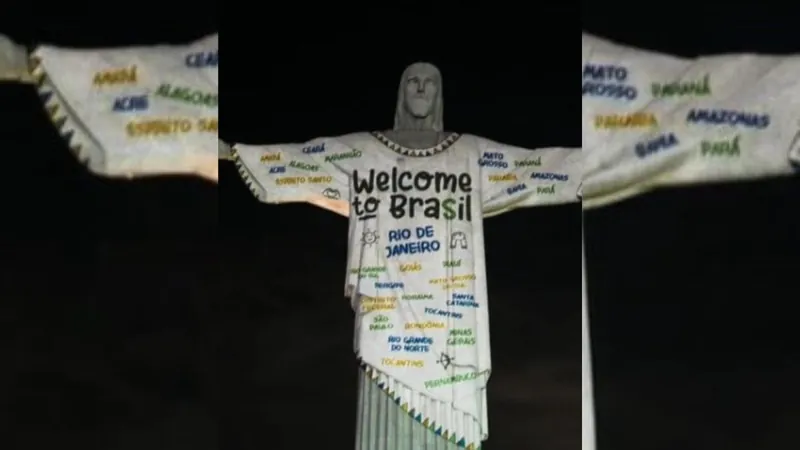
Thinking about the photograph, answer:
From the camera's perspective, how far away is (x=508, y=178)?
3172mm

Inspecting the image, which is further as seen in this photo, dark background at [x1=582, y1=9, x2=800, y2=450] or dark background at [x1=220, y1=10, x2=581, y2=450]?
dark background at [x1=220, y1=10, x2=581, y2=450]

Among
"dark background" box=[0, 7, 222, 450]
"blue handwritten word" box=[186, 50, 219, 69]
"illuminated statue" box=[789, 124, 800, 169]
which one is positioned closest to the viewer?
"dark background" box=[0, 7, 222, 450]

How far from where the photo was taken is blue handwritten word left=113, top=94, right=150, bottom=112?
305cm

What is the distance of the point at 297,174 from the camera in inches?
125

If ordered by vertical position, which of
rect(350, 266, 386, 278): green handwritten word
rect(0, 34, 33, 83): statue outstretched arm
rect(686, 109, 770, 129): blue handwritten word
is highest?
rect(0, 34, 33, 83): statue outstretched arm

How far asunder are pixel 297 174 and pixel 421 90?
466 mm

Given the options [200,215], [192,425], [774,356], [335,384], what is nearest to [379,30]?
[200,215]

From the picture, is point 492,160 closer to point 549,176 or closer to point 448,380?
point 549,176

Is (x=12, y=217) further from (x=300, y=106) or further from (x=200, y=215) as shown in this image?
(x=300, y=106)

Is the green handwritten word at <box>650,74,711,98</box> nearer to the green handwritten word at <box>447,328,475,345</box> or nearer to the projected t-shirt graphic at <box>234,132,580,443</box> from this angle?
the projected t-shirt graphic at <box>234,132,580,443</box>

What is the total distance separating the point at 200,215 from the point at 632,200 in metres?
1.29

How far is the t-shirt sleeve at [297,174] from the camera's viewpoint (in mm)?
3168

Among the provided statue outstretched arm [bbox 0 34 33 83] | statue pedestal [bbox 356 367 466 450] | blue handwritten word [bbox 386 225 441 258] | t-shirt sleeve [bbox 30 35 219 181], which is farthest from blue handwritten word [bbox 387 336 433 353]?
statue outstretched arm [bbox 0 34 33 83]

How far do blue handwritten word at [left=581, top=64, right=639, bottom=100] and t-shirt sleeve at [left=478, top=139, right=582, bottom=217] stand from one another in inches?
7.5
